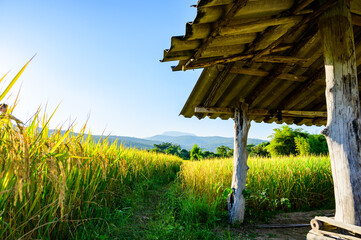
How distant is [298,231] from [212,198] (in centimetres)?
186

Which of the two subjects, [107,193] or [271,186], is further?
[271,186]

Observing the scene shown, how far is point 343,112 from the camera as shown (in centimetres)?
234

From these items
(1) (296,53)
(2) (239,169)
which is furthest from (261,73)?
(2) (239,169)

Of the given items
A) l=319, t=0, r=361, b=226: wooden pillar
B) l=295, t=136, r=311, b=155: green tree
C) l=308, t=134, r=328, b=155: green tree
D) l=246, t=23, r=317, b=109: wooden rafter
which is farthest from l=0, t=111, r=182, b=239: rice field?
l=308, t=134, r=328, b=155: green tree

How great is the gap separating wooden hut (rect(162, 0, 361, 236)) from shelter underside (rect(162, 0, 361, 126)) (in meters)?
0.01

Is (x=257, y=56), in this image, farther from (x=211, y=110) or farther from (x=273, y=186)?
(x=273, y=186)

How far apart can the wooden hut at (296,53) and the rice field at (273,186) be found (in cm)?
266

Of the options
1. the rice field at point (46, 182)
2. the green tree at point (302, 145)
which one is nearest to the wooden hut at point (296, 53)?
the rice field at point (46, 182)

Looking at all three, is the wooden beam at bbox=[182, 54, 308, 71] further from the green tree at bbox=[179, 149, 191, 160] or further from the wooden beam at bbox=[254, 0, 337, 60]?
the green tree at bbox=[179, 149, 191, 160]

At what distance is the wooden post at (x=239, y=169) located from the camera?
442 cm

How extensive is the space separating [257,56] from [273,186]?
13.6 feet

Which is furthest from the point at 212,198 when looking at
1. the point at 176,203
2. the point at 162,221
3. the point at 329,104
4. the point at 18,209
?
the point at 18,209

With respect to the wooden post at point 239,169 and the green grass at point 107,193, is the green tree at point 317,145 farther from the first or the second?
the wooden post at point 239,169

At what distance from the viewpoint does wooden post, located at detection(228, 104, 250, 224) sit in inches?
174
